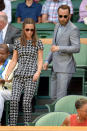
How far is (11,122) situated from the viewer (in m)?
6.48

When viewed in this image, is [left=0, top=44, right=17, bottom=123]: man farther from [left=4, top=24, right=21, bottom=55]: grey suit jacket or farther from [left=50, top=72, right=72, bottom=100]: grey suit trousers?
[left=50, top=72, right=72, bottom=100]: grey suit trousers

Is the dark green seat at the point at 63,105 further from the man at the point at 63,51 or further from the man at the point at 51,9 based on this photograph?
the man at the point at 51,9

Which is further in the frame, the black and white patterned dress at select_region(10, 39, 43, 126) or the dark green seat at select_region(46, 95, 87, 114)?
the black and white patterned dress at select_region(10, 39, 43, 126)

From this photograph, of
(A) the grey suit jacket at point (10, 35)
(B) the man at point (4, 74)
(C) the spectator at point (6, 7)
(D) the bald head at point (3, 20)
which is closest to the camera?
(B) the man at point (4, 74)

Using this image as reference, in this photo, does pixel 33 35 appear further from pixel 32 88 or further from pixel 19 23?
pixel 19 23

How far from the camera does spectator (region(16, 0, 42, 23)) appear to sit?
9.11m

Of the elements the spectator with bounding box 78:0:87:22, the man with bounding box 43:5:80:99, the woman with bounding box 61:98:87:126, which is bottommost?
the woman with bounding box 61:98:87:126

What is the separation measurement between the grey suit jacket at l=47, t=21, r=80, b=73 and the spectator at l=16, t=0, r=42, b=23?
2355 mm

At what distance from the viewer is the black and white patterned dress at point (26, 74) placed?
20.8 ft

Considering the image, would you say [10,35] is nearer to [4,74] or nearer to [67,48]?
[4,74]

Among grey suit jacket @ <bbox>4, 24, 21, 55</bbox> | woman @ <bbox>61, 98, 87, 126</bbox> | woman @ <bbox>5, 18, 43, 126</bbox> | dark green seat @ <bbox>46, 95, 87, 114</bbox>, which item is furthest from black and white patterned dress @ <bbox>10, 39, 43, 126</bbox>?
woman @ <bbox>61, 98, 87, 126</bbox>

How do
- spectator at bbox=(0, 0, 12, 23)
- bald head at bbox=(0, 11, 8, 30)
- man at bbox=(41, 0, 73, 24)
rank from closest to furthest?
1. bald head at bbox=(0, 11, 8, 30)
2. spectator at bbox=(0, 0, 12, 23)
3. man at bbox=(41, 0, 73, 24)

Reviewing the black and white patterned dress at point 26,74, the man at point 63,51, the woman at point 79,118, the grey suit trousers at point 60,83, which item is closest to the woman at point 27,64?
the black and white patterned dress at point 26,74

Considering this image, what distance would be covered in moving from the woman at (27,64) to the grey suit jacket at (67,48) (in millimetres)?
396
